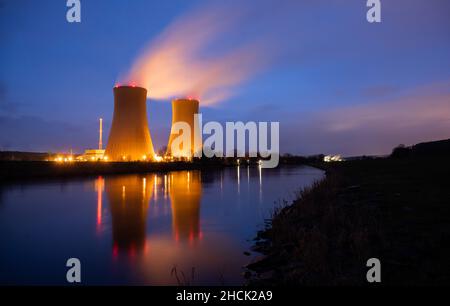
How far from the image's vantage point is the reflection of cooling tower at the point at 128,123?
90.1ft

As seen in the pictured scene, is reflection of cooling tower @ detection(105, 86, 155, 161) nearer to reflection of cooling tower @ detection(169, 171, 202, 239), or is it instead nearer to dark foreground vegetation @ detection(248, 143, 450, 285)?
reflection of cooling tower @ detection(169, 171, 202, 239)

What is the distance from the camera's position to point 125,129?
91.3 feet

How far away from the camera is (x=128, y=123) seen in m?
27.6

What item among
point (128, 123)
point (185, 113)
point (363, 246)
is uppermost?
point (185, 113)

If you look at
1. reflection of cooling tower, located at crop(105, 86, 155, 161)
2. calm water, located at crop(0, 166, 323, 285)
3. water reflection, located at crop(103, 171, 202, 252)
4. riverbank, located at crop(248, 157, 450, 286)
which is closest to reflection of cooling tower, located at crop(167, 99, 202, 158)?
reflection of cooling tower, located at crop(105, 86, 155, 161)

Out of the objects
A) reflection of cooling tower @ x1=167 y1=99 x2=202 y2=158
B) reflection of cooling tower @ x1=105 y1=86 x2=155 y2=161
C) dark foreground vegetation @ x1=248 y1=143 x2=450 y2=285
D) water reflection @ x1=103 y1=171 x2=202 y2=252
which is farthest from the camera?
reflection of cooling tower @ x1=167 y1=99 x2=202 y2=158

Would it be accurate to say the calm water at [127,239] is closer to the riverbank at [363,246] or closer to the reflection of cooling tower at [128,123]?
the riverbank at [363,246]

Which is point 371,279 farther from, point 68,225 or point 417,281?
point 68,225

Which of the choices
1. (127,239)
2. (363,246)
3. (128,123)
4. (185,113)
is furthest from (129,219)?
(185,113)

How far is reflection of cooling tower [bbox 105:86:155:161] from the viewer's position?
27.5 metres

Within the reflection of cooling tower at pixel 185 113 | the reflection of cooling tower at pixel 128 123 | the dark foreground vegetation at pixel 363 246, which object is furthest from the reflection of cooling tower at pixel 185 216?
the reflection of cooling tower at pixel 185 113

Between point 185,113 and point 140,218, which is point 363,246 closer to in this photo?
point 140,218
